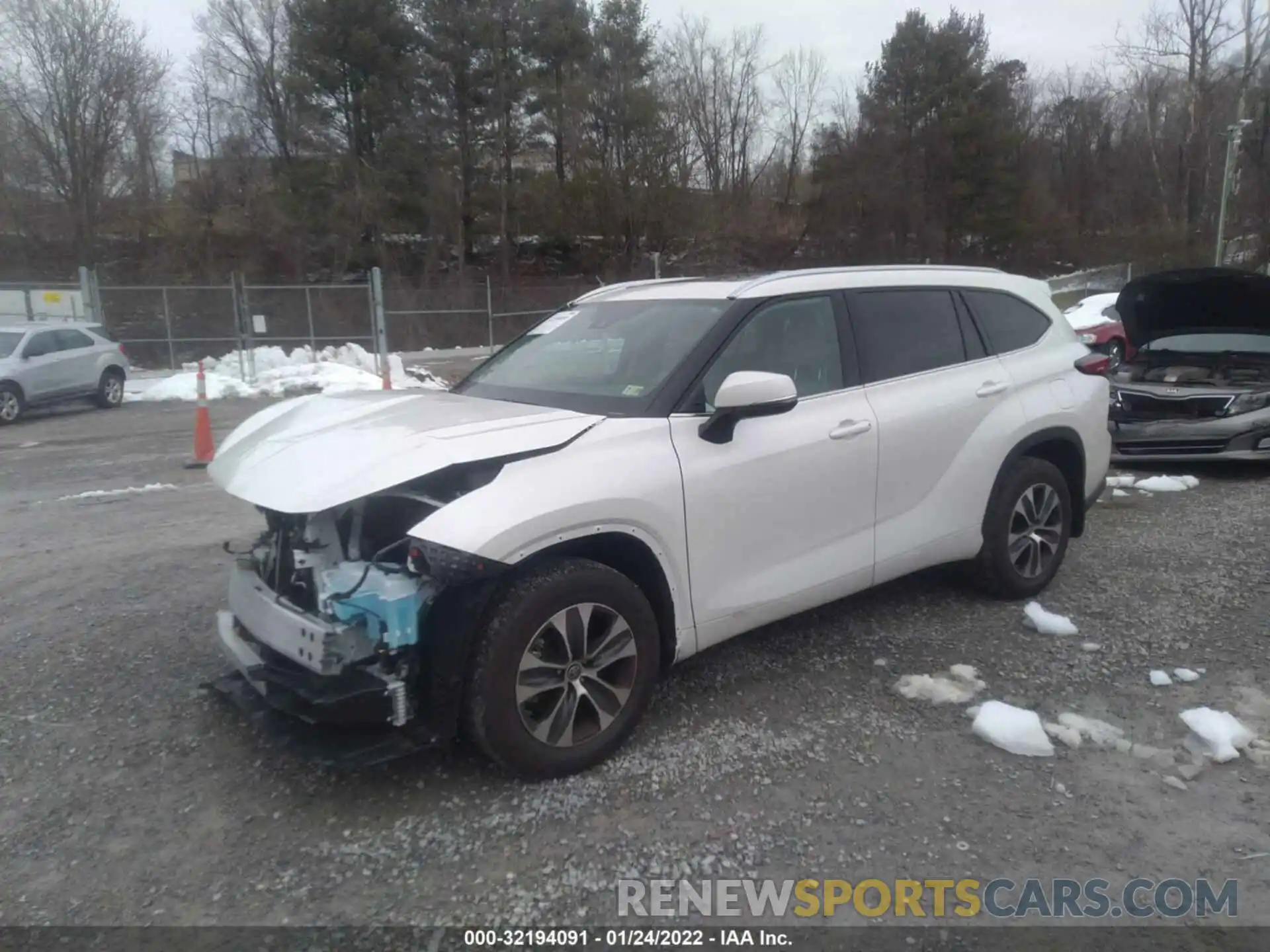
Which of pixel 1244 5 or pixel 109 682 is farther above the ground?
pixel 1244 5

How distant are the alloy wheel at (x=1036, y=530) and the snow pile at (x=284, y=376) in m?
12.3

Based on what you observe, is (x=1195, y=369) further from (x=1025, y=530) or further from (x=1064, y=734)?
(x=1064, y=734)

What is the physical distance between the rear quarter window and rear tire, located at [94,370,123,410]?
1529cm

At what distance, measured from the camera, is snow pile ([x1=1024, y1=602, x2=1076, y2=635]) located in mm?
4715

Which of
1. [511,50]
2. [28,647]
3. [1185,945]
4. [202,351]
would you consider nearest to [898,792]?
[1185,945]

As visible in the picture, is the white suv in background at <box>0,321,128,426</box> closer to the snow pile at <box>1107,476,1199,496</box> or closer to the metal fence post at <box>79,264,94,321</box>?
the metal fence post at <box>79,264,94,321</box>

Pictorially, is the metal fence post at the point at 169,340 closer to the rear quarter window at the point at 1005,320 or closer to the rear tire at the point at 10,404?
the rear tire at the point at 10,404

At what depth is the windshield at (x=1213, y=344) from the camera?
352 inches

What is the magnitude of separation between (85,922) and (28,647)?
2496 mm

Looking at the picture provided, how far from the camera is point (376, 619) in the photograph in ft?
10.2

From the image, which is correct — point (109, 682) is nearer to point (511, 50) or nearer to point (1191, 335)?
point (1191, 335)

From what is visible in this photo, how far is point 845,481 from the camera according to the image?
13.5ft

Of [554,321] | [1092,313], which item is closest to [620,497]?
[554,321]

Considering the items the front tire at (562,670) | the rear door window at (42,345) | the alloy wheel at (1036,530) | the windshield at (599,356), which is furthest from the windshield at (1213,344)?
the rear door window at (42,345)
